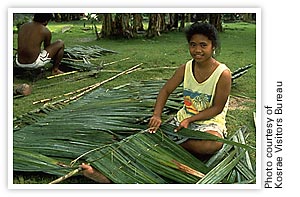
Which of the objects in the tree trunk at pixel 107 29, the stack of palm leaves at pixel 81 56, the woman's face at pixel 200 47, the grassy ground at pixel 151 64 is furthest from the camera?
the tree trunk at pixel 107 29

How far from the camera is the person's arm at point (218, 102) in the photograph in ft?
6.81

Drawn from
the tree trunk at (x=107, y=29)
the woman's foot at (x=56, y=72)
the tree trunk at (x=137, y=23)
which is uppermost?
the tree trunk at (x=137, y=23)

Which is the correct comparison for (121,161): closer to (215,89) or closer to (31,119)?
(215,89)

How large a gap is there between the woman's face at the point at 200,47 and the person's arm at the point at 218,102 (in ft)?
0.36

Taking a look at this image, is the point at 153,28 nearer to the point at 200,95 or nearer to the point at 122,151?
the point at 200,95

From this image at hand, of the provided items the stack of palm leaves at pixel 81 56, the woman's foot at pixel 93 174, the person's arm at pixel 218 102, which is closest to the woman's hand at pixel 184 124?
the person's arm at pixel 218 102

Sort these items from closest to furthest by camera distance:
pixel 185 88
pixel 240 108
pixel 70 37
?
pixel 185 88
pixel 240 108
pixel 70 37

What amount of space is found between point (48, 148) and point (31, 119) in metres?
0.44

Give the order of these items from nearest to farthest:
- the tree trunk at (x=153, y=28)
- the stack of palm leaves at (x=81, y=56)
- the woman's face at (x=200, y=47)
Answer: the woman's face at (x=200, y=47)
the stack of palm leaves at (x=81, y=56)
the tree trunk at (x=153, y=28)

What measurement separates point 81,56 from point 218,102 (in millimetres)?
2206

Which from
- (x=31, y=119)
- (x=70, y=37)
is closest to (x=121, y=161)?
(x=31, y=119)

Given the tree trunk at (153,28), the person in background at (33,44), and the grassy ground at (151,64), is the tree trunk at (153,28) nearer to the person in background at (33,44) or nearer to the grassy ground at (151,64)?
the grassy ground at (151,64)
